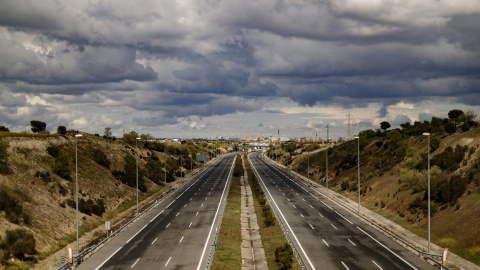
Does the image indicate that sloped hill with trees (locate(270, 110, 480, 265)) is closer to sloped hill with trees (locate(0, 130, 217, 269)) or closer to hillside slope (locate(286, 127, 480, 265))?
hillside slope (locate(286, 127, 480, 265))

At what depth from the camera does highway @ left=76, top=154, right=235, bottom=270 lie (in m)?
34.0

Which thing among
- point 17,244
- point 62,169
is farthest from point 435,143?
point 17,244

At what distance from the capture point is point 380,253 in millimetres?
37000

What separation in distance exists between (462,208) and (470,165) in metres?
15.2

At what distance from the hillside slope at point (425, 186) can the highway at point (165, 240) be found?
2276 cm

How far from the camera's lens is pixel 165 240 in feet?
139

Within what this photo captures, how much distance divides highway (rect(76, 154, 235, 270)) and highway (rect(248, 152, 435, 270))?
29.1ft

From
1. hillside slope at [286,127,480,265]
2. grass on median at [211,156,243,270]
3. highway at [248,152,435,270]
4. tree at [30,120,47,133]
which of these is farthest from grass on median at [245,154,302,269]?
tree at [30,120,47,133]

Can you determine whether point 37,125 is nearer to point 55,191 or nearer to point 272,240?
point 55,191

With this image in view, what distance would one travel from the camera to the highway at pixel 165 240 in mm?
34000

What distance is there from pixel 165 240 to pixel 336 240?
1626 centimetres

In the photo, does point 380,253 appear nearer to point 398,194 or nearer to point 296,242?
point 296,242

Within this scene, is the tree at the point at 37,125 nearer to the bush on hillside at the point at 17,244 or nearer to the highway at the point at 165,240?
the highway at the point at 165,240

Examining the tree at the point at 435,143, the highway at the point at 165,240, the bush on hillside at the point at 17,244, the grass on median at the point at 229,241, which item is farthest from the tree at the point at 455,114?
the bush on hillside at the point at 17,244
